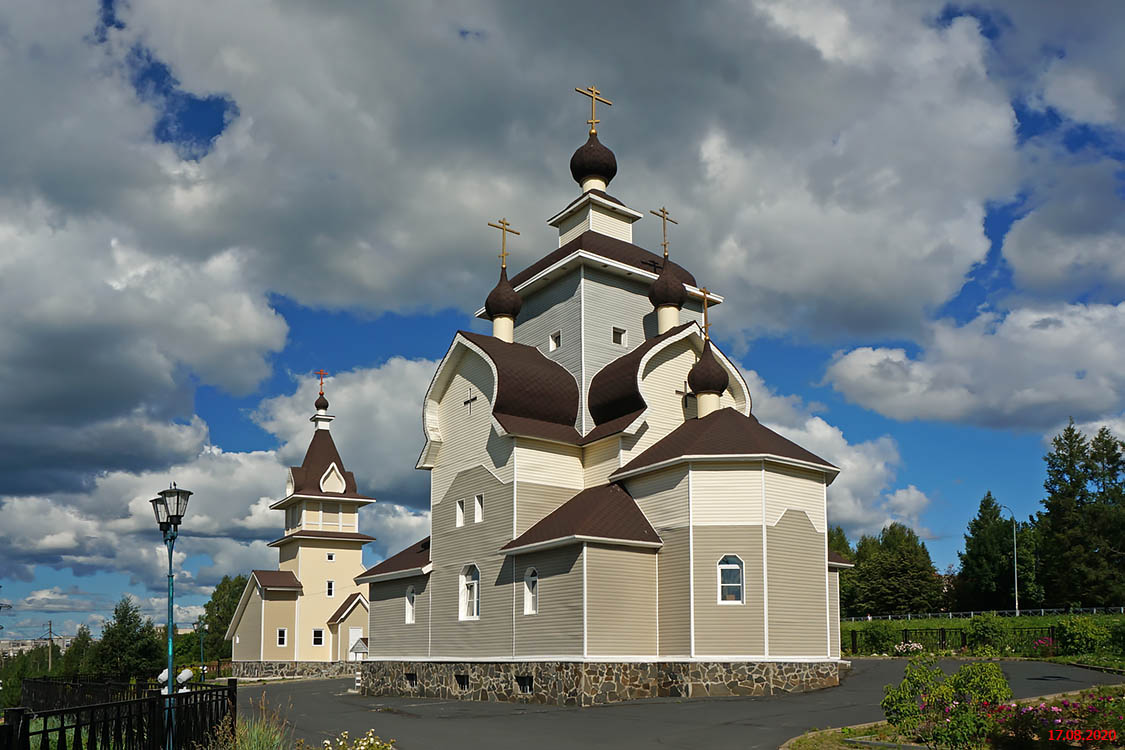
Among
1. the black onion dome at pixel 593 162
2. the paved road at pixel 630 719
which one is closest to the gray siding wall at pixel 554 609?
the paved road at pixel 630 719

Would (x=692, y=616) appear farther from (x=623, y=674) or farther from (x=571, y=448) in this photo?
(x=571, y=448)

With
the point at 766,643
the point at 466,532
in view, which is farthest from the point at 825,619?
the point at 466,532

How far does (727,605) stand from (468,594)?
25.4ft

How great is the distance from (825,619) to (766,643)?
2075mm

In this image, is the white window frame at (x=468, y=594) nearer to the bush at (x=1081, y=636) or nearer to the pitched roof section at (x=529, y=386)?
the pitched roof section at (x=529, y=386)

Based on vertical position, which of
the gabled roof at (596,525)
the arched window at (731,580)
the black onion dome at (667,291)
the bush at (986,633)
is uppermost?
the black onion dome at (667,291)

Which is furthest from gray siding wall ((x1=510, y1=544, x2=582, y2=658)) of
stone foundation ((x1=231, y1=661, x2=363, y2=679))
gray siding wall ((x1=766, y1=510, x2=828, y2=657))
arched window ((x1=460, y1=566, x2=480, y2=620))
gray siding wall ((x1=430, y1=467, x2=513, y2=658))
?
stone foundation ((x1=231, y1=661, x2=363, y2=679))

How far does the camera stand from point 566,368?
87.0 ft

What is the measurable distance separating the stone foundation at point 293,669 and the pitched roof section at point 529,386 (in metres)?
22.6

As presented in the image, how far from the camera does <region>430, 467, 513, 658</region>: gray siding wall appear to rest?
76.2 feet

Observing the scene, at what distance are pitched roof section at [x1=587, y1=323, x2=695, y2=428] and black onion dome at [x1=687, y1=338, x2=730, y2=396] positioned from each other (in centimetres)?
121

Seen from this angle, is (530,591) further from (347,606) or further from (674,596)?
(347,606)

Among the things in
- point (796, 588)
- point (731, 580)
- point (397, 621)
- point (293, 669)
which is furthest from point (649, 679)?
point (293, 669)

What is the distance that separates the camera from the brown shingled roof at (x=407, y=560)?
2755 centimetres
